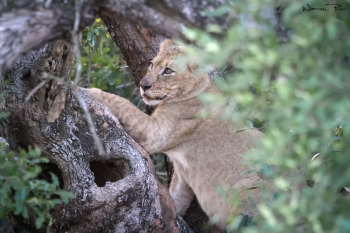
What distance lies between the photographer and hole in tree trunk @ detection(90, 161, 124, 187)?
3.22 m

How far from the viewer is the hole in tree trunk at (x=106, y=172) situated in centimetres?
322

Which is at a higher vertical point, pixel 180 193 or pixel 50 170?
pixel 50 170

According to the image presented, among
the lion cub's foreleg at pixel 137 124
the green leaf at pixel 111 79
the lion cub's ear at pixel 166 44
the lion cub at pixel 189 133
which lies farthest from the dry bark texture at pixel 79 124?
the green leaf at pixel 111 79

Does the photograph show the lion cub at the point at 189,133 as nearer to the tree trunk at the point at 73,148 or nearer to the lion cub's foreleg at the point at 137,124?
the lion cub's foreleg at the point at 137,124

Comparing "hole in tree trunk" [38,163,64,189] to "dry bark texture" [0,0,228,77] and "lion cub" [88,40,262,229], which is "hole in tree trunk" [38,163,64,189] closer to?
"lion cub" [88,40,262,229]

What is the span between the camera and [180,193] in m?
4.22

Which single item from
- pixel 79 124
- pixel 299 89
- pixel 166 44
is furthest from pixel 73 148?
pixel 299 89

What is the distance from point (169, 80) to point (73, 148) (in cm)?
147

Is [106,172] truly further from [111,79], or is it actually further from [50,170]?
[111,79]

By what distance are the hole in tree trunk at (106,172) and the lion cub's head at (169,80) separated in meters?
0.88

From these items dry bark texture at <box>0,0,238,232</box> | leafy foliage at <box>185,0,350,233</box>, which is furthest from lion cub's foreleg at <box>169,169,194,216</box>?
leafy foliage at <box>185,0,350,233</box>

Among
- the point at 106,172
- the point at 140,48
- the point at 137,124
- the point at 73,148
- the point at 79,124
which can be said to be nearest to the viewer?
the point at 73,148

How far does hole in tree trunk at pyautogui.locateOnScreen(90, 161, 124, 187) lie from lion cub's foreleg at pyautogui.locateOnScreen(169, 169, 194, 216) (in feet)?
3.31

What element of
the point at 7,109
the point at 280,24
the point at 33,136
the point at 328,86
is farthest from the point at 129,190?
the point at 328,86
